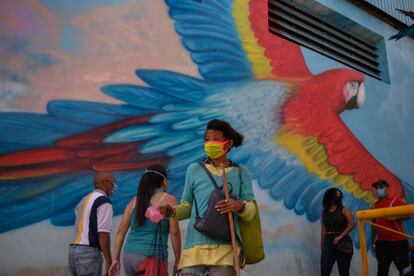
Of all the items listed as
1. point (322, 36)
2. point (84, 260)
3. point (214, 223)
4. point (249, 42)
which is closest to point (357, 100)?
point (322, 36)

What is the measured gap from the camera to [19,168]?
4461 mm

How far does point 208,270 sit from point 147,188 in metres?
0.97

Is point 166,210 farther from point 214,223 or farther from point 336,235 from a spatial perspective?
point 336,235

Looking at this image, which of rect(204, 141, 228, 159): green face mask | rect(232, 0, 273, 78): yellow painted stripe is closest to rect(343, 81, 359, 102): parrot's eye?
rect(232, 0, 273, 78): yellow painted stripe

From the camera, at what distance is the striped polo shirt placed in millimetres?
3504

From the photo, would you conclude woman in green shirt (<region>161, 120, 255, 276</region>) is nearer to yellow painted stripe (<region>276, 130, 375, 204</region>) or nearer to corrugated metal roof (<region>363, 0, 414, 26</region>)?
yellow painted stripe (<region>276, 130, 375, 204</region>)

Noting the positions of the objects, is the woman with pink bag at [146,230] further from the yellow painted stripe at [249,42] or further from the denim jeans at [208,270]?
the yellow painted stripe at [249,42]

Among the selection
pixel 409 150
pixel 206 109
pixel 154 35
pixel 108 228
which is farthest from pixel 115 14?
pixel 409 150

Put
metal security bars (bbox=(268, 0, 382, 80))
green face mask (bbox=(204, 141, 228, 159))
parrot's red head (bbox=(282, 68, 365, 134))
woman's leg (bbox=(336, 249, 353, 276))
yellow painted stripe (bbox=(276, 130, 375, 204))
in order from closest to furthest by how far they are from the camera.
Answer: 1. green face mask (bbox=(204, 141, 228, 159))
2. woman's leg (bbox=(336, 249, 353, 276))
3. yellow painted stripe (bbox=(276, 130, 375, 204))
4. parrot's red head (bbox=(282, 68, 365, 134))
5. metal security bars (bbox=(268, 0, 382, 80))

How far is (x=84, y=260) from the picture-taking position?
3471mm

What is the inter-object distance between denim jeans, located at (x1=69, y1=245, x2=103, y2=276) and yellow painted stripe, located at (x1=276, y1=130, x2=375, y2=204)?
3678mm

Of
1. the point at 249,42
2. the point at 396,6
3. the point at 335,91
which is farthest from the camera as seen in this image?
the point at 396,6

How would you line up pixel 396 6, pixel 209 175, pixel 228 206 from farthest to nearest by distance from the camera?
1. pixel 396 6
2. pixel 209 175
3. pixel 228 206

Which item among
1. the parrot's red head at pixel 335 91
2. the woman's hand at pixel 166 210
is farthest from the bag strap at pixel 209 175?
the parrot's red head at pixel 335 91
